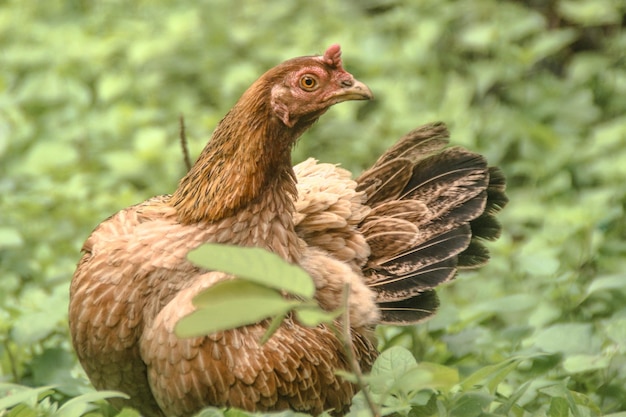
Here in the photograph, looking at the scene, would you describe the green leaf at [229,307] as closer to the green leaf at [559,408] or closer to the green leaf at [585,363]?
the green leaf at [559,408]

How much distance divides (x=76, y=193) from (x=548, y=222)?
2879 mm

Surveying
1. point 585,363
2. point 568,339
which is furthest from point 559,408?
point 568,339

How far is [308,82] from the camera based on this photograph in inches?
156

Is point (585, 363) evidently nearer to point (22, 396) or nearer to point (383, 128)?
point (22, 396)

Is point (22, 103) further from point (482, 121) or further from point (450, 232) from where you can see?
point (450, 232)

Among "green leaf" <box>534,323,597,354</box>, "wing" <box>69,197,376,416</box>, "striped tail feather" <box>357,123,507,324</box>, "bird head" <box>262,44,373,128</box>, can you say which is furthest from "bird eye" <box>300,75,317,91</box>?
"green leaf" <box>534,323,597,354</box>

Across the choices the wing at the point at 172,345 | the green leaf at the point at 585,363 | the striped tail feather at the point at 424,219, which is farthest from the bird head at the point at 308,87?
the green leaf at the point at 585,363

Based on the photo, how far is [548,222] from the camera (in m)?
6.41

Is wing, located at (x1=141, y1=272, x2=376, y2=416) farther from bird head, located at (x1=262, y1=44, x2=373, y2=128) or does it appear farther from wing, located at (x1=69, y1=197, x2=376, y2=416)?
bird head, located at (x1=262, y1=44, x2=373, y2=128)

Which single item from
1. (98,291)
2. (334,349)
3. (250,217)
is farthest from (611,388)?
(98,291)

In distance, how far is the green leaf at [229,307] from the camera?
251 centimetres

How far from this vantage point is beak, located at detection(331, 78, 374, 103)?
13.1ft

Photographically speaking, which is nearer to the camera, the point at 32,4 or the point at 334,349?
the point at 334,349

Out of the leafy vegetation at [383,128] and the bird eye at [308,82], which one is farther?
the leafy vegetation at [383,128]
